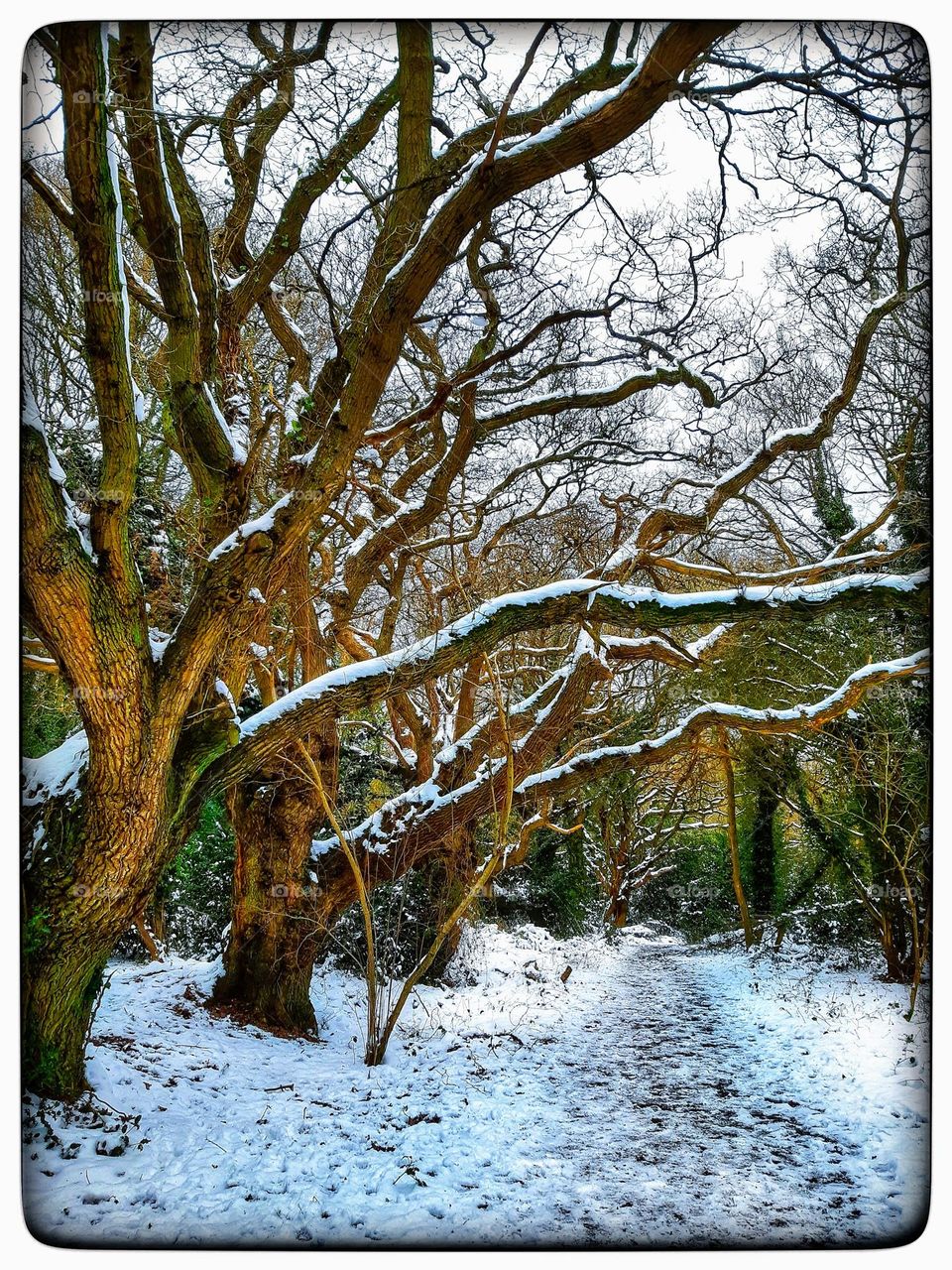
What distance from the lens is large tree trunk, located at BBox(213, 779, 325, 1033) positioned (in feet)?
12.7

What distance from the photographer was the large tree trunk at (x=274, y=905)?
3.86 metres

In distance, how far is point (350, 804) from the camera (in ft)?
14.5

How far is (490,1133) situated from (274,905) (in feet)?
5.46

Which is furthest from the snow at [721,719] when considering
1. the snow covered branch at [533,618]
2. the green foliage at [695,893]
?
the green foliage at [695,893]

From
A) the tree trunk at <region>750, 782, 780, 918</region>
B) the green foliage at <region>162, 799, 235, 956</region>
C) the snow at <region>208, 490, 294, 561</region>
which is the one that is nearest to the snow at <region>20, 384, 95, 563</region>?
the snow at <region>208, 490, 294, 561</region>

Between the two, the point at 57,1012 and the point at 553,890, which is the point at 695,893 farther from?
the point at 57,1012

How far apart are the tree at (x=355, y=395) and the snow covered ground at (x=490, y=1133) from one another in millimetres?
355

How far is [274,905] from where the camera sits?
3893 millimetres

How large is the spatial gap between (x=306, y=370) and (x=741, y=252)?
2.07 m

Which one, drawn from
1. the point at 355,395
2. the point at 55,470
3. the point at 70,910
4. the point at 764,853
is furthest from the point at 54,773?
the point at 764,853

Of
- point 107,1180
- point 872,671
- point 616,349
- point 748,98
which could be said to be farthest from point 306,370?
point 107,1180

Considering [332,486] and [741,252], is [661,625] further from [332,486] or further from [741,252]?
[741,252]

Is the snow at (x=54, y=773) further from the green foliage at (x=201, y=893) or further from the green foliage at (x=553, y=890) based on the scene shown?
the green foliage at (x=553, y=890)

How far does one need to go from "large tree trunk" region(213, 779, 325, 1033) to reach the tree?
0.05 feet
